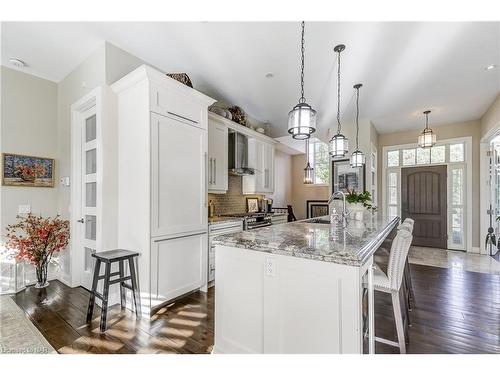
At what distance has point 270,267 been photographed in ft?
5.15

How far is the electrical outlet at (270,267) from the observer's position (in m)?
1.55

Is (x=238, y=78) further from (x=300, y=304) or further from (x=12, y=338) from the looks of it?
(x=12, y=338)

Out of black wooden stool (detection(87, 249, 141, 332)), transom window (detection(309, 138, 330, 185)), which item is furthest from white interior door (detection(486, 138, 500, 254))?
black wooden stool (detection(87, 249, 141, 332))

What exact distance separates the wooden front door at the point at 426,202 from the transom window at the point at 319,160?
2.10 meters

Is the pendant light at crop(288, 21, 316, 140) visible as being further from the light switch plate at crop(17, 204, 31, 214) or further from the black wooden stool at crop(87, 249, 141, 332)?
the light switch plate at crop(17, 204, 31, 214)

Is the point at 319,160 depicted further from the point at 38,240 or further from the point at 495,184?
the point at 38,240

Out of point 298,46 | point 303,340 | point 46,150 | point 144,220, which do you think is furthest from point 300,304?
point 46,150

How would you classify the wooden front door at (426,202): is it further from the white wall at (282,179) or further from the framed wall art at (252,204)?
the framed wall art at (252,204)

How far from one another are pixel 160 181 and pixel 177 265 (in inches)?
38.0

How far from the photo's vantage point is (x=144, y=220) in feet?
8.17

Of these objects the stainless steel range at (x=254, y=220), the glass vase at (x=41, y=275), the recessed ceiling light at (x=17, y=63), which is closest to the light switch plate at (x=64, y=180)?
the glass vase at (x=41, y=275)

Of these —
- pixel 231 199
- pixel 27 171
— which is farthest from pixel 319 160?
pixel 27 171
